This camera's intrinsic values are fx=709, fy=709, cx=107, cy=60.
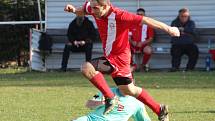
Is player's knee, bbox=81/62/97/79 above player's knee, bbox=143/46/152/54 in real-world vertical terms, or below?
above

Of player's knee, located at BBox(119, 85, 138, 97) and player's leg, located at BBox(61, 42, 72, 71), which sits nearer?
player's knee, located at BBox(119, 85, 138, 97)

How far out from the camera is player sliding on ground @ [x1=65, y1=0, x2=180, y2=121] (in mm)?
9000

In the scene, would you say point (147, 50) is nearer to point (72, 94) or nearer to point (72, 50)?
point (72, 50)

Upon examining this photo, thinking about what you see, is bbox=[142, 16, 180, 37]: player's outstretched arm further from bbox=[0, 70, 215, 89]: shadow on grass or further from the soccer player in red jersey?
the soccer player in red jersey

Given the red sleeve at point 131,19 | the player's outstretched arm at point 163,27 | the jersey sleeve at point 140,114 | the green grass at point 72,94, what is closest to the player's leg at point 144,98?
the jersey sleeve at point 140,114

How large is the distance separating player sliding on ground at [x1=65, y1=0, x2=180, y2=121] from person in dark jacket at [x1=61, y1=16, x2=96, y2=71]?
1014cm

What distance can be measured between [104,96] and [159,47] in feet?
38.1

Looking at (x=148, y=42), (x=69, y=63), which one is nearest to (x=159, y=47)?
(x=148, y=42)

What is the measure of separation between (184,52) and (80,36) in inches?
115

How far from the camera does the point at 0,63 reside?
23.4 m

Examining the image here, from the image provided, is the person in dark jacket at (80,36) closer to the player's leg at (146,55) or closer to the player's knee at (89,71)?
the player's leg at (146,55)

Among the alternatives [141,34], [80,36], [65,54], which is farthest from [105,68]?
[65,54]

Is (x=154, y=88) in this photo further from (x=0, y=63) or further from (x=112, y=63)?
(x=0, y=63)

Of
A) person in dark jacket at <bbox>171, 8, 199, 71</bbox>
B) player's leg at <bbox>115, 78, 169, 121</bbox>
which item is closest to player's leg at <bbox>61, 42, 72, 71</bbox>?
person in dark jacket at <bbox>171, 8, 199, 71</bbox>
